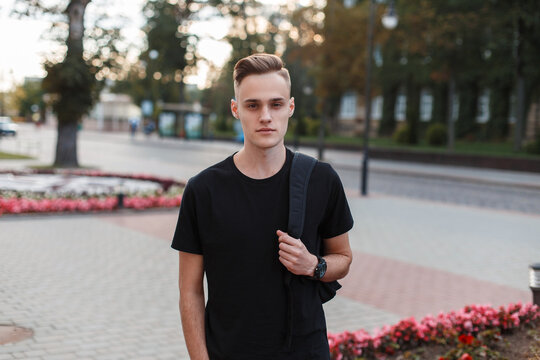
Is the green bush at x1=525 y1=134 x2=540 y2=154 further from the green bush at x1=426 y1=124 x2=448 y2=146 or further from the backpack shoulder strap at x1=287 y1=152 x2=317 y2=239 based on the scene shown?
the backpack shoulder strap at x1=287 y1=152 x2=317 y2=239

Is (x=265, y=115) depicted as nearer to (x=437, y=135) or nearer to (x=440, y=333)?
(x=440, y=333)

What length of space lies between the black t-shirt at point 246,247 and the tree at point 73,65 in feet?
67.7

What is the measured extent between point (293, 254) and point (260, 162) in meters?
0.32

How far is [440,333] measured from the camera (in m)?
4.77

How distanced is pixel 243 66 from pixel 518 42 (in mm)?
29123

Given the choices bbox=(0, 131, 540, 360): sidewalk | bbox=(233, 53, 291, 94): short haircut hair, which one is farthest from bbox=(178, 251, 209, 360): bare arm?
bbox=(0, 131, 540, 360): sidewalk

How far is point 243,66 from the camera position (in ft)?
7.01

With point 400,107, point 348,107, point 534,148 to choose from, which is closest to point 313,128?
point 348,107

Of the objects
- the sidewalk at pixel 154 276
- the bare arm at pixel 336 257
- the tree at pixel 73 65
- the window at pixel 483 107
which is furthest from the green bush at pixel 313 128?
the bare arm at pixel 336 257

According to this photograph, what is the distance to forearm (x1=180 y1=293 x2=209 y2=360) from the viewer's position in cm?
221

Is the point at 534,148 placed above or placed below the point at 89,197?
above

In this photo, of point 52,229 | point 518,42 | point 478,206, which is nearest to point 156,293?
point 52,229

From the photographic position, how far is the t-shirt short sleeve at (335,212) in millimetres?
2248

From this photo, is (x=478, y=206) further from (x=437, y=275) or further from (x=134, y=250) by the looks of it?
(x=134, y=250)
